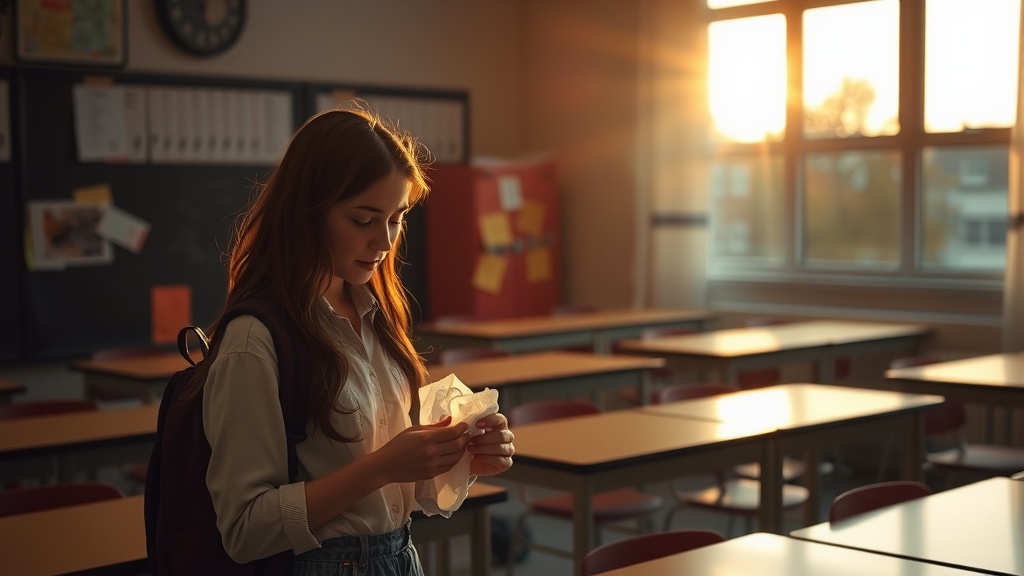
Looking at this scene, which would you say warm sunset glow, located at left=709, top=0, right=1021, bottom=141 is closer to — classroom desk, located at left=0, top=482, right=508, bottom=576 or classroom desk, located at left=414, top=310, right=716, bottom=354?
classroom desk, located at left=414, top=310, right=716, bottom=354

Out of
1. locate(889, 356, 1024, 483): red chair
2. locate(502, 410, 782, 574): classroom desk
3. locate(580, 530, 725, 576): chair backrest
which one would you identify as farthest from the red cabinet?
locate(580, 530, 725, 576): chair backrest

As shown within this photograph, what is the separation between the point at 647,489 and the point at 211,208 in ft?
9.13

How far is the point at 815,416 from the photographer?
353cm

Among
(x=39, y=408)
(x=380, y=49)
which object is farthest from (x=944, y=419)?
(x=380, y=49)

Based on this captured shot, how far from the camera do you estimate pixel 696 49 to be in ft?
22.7

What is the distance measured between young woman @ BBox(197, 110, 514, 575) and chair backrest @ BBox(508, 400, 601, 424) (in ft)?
6.54

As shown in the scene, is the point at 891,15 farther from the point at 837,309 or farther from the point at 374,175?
the point at 374,175

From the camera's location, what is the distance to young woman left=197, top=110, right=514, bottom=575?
1.39 metres

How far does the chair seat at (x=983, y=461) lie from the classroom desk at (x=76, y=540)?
3.12 meters

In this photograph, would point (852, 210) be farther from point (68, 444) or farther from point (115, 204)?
point (68, 444)

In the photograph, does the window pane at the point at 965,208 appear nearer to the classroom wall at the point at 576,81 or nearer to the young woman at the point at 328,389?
the classroom wall at the point at 576,81

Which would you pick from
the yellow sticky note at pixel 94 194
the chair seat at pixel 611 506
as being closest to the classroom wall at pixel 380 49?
the yellow sticky note at pixel 94 194

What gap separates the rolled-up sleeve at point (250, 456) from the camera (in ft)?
4.52

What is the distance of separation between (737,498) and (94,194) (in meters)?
3.68
